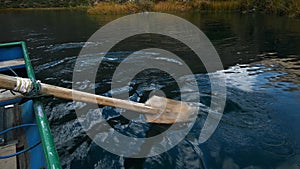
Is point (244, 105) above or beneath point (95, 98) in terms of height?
beneath

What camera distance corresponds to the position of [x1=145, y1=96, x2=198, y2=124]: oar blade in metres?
3.46

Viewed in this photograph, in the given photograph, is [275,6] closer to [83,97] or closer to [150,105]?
[150,105]

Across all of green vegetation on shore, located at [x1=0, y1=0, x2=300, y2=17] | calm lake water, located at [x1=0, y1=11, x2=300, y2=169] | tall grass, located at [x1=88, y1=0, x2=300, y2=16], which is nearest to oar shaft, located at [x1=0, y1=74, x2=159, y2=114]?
calm lake water, located at [x1=0, y1=11, x2=300, y2=169]

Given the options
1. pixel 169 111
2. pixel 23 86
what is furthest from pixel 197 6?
pixel 23 86

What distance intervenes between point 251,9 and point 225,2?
6.95ft

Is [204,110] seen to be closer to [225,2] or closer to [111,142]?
[111,142]

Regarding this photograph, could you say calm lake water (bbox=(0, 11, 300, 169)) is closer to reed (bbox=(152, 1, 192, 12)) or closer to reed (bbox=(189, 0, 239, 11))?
reed (bbox=(189, 0, 239, 11))

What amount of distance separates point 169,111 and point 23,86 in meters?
2.05

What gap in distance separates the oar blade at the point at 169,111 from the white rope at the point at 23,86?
1648 millimetres

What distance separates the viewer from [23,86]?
234cm

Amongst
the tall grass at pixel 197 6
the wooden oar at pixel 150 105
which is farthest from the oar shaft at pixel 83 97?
the tall grass at pixel 197 6

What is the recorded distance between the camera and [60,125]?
134 inches

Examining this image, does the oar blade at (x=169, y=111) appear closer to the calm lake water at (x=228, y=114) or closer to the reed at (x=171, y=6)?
the calm lake water at (x=228, y=114)

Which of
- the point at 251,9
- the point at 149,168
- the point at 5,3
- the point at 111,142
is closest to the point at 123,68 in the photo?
the point at 111,142
